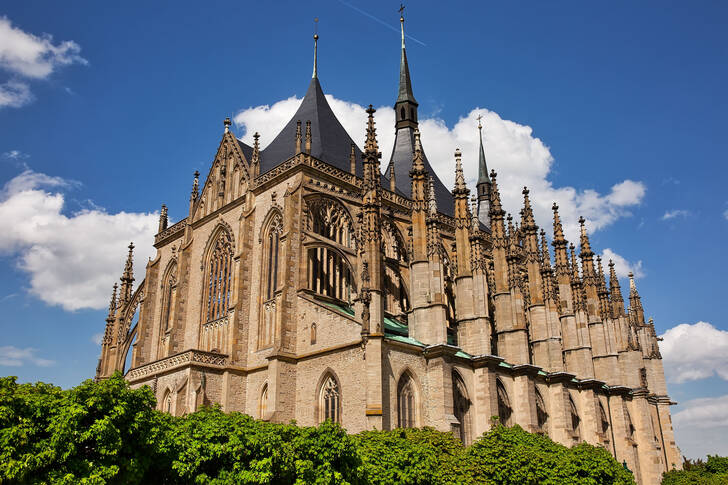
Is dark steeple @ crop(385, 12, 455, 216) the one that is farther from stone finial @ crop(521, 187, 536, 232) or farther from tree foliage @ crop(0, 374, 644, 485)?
tree foliage @ crop(0, 374, 644, 485)

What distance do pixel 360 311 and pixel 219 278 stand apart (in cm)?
1197

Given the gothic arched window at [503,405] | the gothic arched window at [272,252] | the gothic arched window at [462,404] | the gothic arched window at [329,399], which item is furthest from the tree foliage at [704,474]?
the gothic arched window at [272,252]

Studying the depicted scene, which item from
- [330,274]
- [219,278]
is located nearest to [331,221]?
[330,274]

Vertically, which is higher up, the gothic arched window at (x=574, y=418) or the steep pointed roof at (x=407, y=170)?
the steep pointed roof at (x=407, y=170)

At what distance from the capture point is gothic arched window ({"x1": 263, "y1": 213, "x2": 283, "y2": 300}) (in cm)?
3272

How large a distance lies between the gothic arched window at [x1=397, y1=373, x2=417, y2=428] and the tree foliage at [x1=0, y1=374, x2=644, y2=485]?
432 centimetres

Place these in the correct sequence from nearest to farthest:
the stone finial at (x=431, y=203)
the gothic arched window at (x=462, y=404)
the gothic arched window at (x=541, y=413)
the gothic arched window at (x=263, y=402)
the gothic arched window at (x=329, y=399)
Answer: the gothic arched window at (x=329, y=399)
the gothic arched window at (x=462, y=404)
the gothic arched window at (x=263, y=402)
the stone finial at (x=431, y=203)
the gothic arched window at (x=541, y=413)

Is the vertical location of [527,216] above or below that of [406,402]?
above

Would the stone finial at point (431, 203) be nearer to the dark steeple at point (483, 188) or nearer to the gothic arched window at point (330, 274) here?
the gothic arched window at point (330, 274)

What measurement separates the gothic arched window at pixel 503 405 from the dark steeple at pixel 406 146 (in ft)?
56.3

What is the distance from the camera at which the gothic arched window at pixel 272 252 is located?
1288 inches

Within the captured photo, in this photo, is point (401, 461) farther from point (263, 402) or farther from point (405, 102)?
point (405, 102)

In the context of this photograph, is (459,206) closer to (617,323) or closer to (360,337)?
(360,337)

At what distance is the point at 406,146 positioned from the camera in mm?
51844
